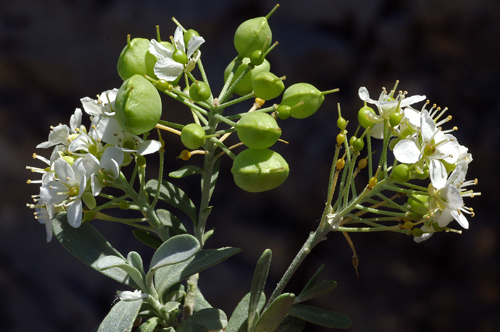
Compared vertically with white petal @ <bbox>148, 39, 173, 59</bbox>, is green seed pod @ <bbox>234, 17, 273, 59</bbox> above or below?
above

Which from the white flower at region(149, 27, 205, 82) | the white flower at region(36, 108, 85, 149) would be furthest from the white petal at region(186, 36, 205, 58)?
the white flower at region(36, 108, 85, 149)

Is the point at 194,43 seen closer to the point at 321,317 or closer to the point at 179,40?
the point at 179,40

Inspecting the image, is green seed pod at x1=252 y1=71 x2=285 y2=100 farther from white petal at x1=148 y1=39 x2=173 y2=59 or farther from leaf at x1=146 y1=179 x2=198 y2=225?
leaf at x1=146 y1=179 x2=198 y2=225

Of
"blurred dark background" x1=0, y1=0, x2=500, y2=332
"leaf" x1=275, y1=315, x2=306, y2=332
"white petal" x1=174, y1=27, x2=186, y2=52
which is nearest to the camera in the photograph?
"white petal" x1=174, y1=27, x2=186, y2=52

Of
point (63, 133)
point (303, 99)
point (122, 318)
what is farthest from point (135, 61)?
point (122, 318)

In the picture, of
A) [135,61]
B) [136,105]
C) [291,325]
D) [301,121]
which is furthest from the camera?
[301,121]

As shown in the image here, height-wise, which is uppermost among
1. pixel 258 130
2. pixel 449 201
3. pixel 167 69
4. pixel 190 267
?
pixel 167 69

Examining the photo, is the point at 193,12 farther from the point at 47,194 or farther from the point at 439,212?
the point at 439,212

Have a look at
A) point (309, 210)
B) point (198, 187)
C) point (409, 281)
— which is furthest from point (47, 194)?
point (409, 281)
